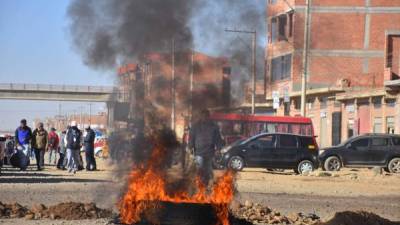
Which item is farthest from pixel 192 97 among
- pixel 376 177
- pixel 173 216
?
pixel 376 177

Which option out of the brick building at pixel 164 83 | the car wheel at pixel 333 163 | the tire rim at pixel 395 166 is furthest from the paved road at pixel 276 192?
the tire rim at pixel 395 166

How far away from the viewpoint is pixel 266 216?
1334cm

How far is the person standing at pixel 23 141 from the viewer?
25016 millimetres

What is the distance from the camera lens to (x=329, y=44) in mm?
35344

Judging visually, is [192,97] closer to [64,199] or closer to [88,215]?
[88,215]

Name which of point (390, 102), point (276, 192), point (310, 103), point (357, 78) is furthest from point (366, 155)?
point (310, 103)

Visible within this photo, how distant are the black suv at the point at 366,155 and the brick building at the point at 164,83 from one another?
836 inches

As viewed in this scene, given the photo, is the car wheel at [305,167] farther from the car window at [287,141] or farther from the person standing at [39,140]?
the person standing at [39,140]

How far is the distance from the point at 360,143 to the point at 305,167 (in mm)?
4213

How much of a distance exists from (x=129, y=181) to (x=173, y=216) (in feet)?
5.16

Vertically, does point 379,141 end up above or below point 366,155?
above

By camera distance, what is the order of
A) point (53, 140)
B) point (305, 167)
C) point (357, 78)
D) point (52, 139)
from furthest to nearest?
point (357, 78)
point (53, 140)
point (52, 139)
point (305, 167)

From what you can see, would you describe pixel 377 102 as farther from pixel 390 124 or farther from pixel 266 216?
pixel 266 216

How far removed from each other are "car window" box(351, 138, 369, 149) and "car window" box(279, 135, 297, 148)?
13.3ft
